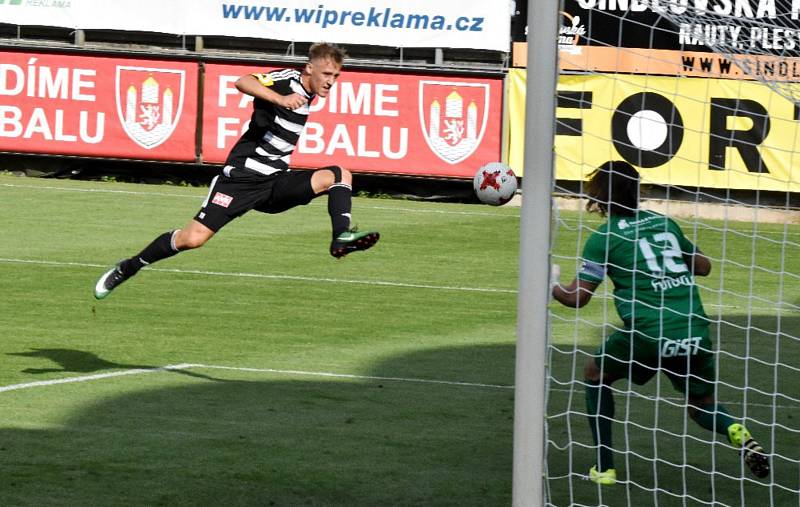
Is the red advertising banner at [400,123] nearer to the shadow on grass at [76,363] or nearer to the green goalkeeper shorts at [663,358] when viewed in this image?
the shadow on grass at [76,363]

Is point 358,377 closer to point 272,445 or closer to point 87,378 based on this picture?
point 87,378

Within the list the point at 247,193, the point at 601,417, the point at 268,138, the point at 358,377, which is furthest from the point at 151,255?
the point at 601,417

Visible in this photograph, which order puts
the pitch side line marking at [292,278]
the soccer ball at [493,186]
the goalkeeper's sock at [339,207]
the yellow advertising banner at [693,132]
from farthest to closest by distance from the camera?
1. the yellow advertising banner at [693,132]
2. the soccer ball at [493,186]
3. the pitch side line marking at [292,278]
4. the goalkeeper's sock at [339,207]

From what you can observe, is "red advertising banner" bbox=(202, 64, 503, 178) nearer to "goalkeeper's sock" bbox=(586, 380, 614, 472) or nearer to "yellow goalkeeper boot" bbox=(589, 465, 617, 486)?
"goalkeeper's sock" bbox=(586, 380, 614, 472)

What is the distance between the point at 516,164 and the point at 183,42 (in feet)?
18.9

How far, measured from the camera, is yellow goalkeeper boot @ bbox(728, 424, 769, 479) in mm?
7281

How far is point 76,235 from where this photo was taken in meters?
17.6

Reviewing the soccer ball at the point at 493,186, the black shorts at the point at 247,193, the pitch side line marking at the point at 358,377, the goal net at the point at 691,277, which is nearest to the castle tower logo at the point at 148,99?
the soccer ball at the point at 493,186

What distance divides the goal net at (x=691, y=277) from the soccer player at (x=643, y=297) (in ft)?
0.07

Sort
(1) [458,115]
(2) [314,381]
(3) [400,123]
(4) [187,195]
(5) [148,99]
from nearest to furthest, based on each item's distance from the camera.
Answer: (2) [314,381]
(4) [187,195]
(1) [458,115]
(3) [400,123]
(5) [148,99]

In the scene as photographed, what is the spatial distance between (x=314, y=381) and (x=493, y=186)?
36.0 feet

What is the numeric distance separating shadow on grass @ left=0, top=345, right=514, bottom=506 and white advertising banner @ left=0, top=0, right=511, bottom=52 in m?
13.3

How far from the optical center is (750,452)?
7.32m

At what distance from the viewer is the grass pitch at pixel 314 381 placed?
737cm
